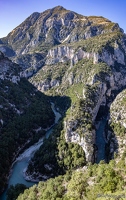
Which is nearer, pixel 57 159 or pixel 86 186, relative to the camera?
pixel 86 186

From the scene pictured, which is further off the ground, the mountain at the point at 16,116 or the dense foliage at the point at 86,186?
the mountain at the point at 16,116

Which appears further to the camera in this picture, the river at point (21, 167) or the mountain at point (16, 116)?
the mountain at point (16, 116)

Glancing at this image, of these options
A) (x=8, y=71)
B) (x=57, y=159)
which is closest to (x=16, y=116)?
(x=8, y=71)

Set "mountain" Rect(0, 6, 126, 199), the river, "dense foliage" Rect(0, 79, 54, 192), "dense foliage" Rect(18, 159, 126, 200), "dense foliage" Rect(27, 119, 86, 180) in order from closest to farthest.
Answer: "dense foliage" Rect(18, 159, 126, 200)
"dense foliage" Rect(27, 119, 86, 180)
"mountain" Rect(0, 6, 126, 199)
the river
"dense foliage" Rect(0, 79, 54, 192)

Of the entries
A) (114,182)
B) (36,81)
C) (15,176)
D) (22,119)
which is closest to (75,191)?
(114,182)

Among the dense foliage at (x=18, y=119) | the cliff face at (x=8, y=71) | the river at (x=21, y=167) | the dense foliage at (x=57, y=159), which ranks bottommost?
the dense foliage at (x=57, y=159)

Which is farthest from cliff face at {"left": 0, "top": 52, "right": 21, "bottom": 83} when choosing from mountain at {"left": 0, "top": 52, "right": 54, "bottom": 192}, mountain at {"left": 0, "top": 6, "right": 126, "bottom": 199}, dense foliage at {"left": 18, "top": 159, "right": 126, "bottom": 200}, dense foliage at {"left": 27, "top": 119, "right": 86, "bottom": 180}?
dense foliage at {"left": 18, "top": 159, "right": 126, "bottom": 200}

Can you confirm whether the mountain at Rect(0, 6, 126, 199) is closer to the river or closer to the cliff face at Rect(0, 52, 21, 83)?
the river

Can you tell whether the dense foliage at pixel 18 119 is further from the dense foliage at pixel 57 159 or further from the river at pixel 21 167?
the dense foliage at pixel 57 159

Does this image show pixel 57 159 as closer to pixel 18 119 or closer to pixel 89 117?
pixel 89 117

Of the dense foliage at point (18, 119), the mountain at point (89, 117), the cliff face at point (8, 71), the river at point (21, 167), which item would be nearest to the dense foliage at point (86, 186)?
the mountain at point (89, 117)

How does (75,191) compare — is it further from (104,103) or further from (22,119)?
(104,103)

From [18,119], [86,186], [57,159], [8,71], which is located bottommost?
[57,159]
